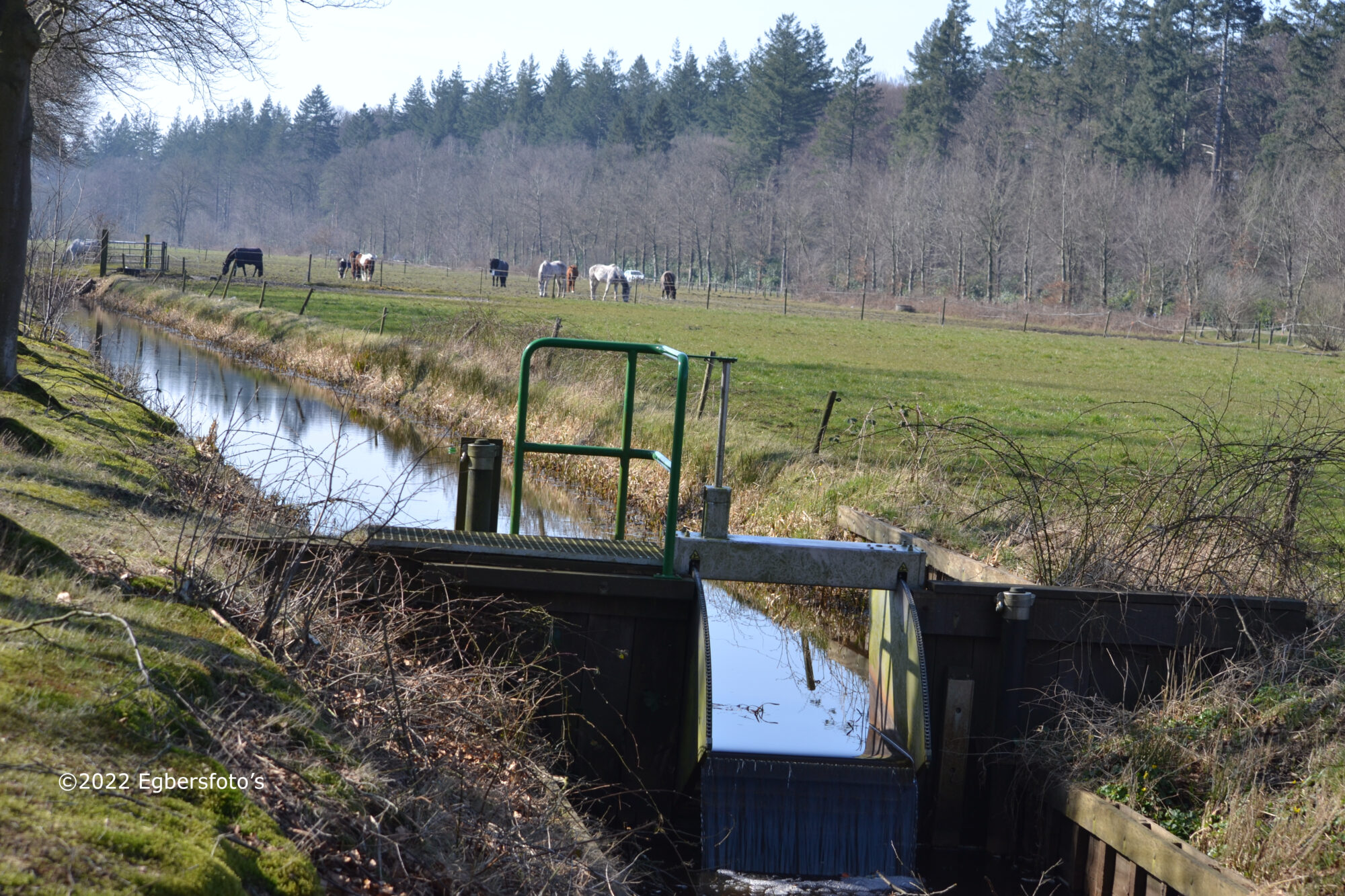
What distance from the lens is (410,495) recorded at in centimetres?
822

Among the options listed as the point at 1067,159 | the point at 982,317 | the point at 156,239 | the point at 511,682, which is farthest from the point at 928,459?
the point at 156,239

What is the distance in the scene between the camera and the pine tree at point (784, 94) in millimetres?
105812

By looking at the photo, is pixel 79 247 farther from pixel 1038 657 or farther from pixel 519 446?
pixel 1038 657

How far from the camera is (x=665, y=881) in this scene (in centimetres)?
764

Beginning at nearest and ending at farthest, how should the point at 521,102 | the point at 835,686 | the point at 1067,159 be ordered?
the point at 835,686, the point at 1067,159, the point at 521,102

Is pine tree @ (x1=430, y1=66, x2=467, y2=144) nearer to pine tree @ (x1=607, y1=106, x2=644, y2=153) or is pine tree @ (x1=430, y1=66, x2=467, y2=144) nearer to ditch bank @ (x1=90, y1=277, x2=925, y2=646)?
pine tree @ (x1=607, y1=106, x2=644, y2=153)

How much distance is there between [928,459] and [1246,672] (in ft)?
20.5

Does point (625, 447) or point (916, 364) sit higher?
point (916, 364)

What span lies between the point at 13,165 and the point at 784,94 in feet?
329

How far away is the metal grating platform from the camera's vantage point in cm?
848

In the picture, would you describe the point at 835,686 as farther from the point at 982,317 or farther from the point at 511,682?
the point at 982,317

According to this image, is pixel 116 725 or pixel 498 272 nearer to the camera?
pixel 116 725

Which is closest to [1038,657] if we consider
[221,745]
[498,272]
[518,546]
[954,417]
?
[518,546]

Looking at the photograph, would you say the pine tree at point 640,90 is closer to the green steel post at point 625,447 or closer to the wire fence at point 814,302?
the wire fence at point 814,302
